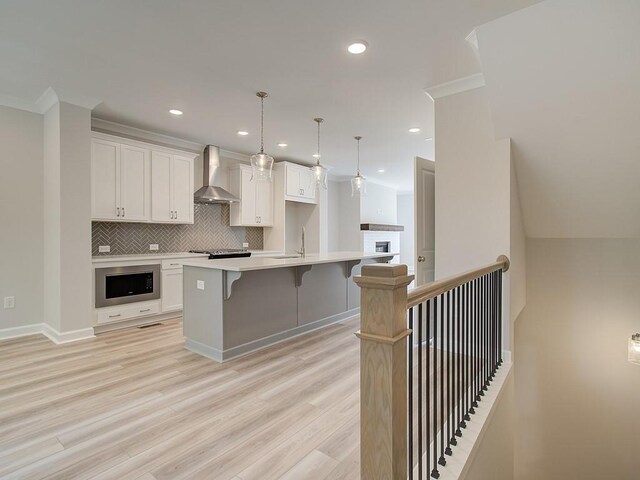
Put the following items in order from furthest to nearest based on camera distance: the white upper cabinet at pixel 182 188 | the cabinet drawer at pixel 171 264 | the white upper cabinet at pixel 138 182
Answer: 1. the white upper cabinet at pixel 182 188
2. the cabinet drawer at pixel 171 264
3. the white upper cabinet at pixel 138 182

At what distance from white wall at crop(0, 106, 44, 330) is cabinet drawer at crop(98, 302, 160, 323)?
729 millimetres

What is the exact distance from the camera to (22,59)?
2.95m

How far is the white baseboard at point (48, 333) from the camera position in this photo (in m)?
3.73

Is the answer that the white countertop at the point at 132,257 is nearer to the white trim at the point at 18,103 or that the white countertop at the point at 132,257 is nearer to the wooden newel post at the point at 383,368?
the white trim at the point at 18,103

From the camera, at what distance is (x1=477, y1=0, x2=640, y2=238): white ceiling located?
217 cm

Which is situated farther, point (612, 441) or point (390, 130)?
point (390, 130)

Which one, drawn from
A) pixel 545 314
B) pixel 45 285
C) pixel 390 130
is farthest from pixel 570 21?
pixel 45 285

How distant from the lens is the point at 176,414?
89.3 inches

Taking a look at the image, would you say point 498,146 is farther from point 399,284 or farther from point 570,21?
point 399,284

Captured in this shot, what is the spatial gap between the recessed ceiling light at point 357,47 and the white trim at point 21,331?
14.9ft

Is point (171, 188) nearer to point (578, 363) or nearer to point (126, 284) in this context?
point (126, 284)

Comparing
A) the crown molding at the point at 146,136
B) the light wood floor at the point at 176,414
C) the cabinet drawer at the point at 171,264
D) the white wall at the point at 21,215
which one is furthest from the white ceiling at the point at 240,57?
the light wood floor at the point at 176,414

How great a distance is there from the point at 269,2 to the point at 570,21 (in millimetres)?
1904

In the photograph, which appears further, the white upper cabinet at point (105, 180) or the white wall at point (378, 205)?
the white wall at point (378, 205)
